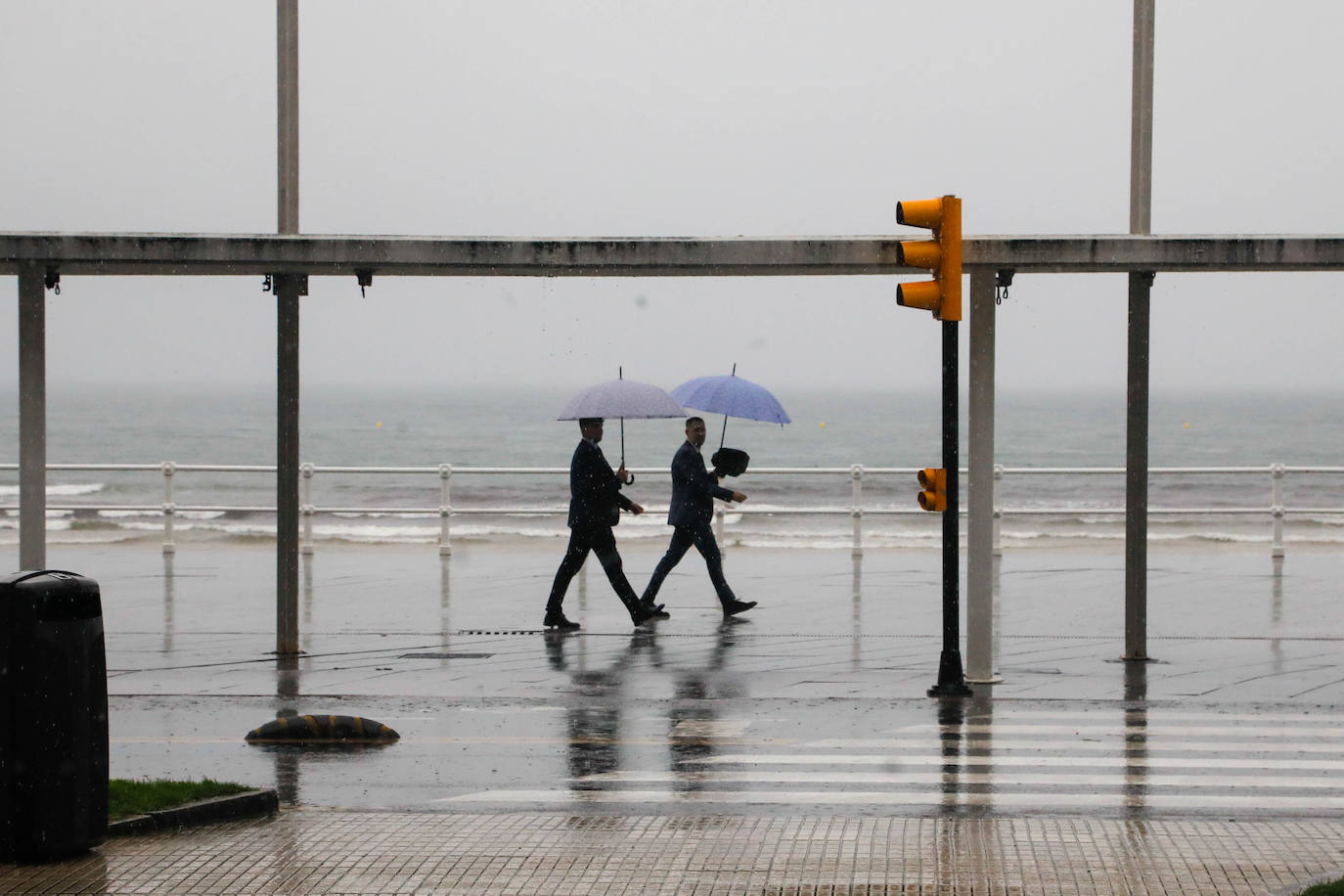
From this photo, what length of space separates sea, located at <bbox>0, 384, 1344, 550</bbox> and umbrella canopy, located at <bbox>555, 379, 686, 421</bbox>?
4.37ft

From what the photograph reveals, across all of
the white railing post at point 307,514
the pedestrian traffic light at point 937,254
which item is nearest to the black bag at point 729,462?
the pedestrian traffic light at point 937,254

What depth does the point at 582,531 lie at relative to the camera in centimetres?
1518

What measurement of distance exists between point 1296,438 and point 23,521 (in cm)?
8617

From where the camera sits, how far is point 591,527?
15.2 meters

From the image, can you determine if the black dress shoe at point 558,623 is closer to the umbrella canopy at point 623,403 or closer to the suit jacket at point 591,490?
the suit jacket at point 591,490

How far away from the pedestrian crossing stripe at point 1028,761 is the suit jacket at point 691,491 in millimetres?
6356

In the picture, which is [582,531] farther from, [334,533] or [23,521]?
[334,533]

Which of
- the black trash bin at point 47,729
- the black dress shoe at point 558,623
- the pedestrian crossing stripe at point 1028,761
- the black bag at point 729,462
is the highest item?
the black bag at point 729,462

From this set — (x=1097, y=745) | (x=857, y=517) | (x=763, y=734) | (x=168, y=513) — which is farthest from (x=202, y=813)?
(x=168, y=513)

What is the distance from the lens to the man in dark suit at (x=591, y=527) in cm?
1499

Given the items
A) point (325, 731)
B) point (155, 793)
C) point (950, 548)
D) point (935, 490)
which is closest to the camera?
point (155, 793)

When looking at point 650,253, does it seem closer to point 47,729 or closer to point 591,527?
point 591,527

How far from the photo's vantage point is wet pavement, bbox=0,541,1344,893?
22.8 feet

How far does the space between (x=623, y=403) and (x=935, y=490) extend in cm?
476
